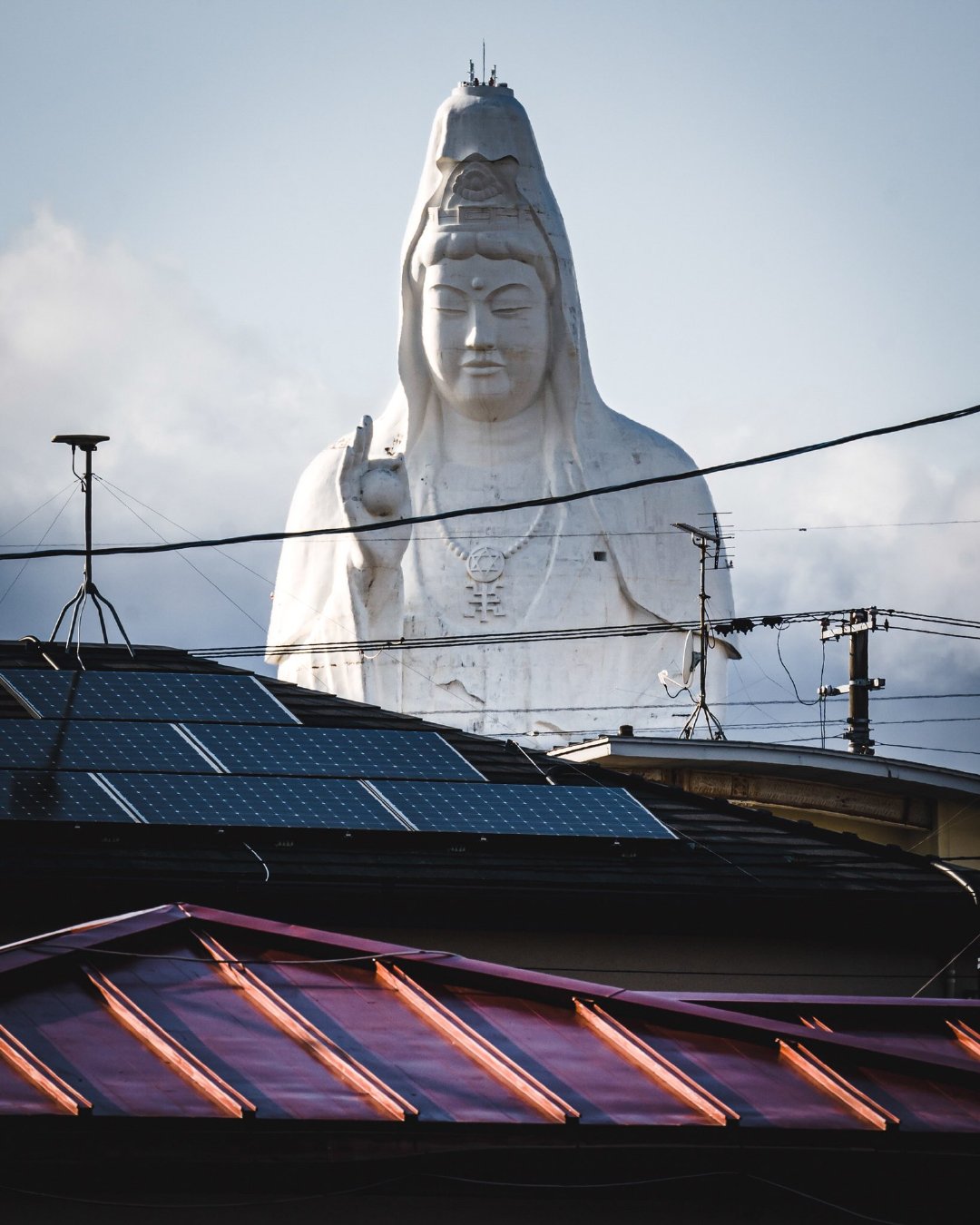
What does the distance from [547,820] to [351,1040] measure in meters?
5.17

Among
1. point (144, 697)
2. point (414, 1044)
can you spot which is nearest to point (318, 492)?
point (144, 697)

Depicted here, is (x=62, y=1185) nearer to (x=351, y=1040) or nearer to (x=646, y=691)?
(x=351, y=1040)

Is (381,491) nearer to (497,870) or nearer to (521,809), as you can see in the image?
(521,809)

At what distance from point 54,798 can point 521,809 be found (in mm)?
2974

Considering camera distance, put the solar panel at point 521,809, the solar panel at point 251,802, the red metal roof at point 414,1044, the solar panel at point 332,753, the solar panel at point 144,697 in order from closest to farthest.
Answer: the red metal roof at point 414,1044 < the solar panel at point 251,802 < the solar panel at point 521,809 < the solar panel at point 332,753 < the solar panel at point 144,697

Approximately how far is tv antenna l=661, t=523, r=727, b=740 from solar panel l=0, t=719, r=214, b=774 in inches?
459

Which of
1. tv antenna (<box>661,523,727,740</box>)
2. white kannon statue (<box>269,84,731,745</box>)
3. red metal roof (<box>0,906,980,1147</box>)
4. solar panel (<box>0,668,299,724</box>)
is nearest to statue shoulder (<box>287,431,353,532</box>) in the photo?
white kannon statue (<box>269,84,731,745</box>)

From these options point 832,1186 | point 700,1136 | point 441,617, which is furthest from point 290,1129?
point 441,617

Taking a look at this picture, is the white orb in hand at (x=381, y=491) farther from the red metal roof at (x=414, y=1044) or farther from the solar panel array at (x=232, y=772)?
the red metal roof at (x=414, y=1044)

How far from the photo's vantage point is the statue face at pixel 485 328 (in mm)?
27359

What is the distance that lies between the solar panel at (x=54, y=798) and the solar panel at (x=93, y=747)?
151mm

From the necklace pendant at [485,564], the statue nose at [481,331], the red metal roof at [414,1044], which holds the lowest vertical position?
the red metal roof at [414,1044]

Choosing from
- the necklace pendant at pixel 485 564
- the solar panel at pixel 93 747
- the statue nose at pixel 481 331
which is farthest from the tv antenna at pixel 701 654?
the solar panel at pixel 93 747

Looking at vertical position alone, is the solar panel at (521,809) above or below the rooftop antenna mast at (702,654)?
below
